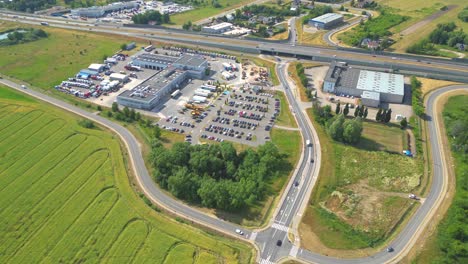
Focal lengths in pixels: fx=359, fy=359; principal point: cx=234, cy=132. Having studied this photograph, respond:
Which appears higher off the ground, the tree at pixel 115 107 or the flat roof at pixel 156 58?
the flat roof at pixel 156 58

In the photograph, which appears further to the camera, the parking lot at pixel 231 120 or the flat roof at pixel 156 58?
the flat roof at pixel 156 58

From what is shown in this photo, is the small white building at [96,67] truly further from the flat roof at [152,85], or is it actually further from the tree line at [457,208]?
the tree line at [457,208]

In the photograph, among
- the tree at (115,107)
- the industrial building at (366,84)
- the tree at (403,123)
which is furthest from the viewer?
the industrial building at (366,84)

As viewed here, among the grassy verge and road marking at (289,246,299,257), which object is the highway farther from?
the grassy verge

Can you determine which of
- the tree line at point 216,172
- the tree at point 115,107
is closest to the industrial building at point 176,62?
the tree at point 115,107

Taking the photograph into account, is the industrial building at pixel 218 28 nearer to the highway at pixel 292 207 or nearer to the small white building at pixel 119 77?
the small white building at pixel 119 77

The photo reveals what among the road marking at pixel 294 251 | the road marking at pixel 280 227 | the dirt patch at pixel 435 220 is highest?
the dirt patch at pixel 435 220

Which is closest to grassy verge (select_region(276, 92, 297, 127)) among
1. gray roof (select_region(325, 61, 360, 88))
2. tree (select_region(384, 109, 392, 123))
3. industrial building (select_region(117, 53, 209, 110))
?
gray roof (select_region(325, 61, 360, 88))

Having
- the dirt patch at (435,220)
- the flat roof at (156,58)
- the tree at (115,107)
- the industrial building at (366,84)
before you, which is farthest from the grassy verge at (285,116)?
the tree at (115,107)

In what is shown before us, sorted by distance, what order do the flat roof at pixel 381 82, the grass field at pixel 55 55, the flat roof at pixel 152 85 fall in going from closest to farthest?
the flat roof at pixel 152 85 → the flat roof at pixel 381 82 → the grass field at pixel 55 55
